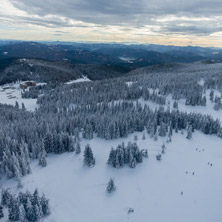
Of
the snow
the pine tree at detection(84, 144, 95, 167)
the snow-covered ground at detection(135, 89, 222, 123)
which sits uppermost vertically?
the snow-covered ground at detection(135, 89, 222, 123)

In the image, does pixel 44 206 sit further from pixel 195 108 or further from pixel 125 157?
pixel 195 108

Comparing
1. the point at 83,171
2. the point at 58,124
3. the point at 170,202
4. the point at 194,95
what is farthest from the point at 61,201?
the point at 194,95

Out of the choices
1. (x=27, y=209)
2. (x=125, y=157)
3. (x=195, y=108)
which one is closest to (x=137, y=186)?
(x=125, y=157)

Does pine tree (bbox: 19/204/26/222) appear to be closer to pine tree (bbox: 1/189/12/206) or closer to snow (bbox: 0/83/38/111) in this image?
pine tree (bbox: 1/189/12/206)

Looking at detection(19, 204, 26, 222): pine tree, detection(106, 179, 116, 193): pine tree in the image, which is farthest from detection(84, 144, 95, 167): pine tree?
detection(19, 204, 26, 222): pine tree

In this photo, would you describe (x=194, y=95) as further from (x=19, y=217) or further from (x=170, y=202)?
(x=19, y=217)

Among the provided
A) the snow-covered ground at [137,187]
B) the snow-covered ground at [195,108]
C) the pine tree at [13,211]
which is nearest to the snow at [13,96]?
the snow-covered ground at [195,108]
